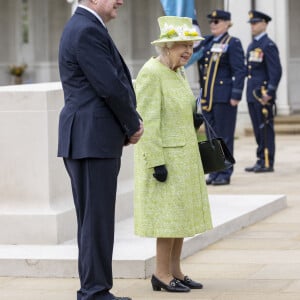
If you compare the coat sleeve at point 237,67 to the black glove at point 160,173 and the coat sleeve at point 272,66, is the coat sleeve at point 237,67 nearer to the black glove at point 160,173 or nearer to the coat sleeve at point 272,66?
the coat sleeve at point 272,66

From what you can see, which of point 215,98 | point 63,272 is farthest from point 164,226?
point 215,98

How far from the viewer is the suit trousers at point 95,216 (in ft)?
20.5

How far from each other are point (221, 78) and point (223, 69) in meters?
0.11

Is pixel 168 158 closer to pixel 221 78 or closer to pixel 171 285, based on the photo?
pixel 171 285

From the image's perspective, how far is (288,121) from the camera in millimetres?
20828

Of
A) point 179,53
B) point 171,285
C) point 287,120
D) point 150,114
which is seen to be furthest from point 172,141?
point 287,120

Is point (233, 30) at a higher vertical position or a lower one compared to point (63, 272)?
higher

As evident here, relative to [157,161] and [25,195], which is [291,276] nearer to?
[157,161]

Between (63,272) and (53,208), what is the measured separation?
→ 864 millimetres

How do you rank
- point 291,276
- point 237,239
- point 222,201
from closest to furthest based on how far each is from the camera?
1. point 291,276
2. point 237,239
3. point 222,201

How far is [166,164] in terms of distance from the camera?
274 inches

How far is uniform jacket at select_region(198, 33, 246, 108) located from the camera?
1280cm

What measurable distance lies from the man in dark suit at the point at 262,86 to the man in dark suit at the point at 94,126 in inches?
310

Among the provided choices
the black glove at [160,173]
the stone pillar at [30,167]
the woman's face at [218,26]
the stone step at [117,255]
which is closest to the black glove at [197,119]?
the black glove at [160,173]
